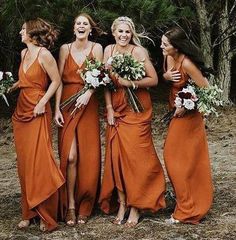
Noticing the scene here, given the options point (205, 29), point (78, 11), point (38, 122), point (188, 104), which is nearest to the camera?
point (188, 104)

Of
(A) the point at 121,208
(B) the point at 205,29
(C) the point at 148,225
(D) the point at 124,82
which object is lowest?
(C) the point at 148,225

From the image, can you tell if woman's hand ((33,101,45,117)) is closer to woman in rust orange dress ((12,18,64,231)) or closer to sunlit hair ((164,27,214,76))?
woman in rust orange dress ((12,18,64,231))

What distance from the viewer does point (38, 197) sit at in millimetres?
5871

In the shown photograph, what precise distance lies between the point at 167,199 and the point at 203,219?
2.48 ft

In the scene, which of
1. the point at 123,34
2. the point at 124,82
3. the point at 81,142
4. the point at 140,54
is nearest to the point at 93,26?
the point at 123,34

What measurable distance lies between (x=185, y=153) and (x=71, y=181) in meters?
1.11

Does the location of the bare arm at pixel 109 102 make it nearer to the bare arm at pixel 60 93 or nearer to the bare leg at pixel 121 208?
the bare arm at pixel 60 93

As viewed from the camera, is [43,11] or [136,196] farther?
[43,11]

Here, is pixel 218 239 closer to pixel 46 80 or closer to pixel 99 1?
pixel 46 80

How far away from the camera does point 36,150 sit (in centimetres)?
589

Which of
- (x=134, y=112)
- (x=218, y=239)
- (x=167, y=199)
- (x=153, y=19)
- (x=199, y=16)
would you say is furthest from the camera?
(x=199, y=16)

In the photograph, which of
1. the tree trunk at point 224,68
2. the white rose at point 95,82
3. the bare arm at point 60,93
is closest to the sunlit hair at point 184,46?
the white rose at point 95,82

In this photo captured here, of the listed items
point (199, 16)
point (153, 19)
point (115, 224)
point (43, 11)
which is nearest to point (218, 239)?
point (115, 224)

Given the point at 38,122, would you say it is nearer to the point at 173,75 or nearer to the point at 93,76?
the point at 93,76
